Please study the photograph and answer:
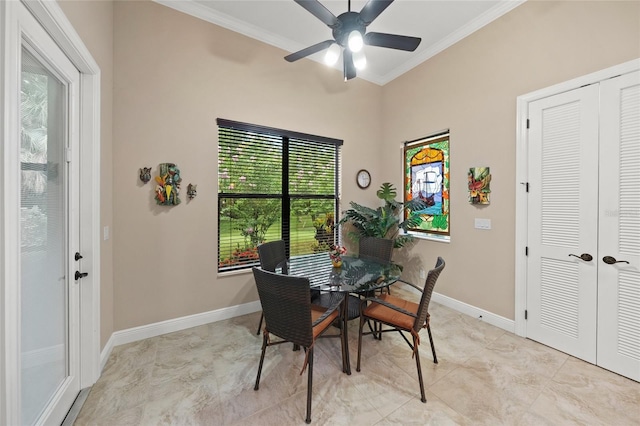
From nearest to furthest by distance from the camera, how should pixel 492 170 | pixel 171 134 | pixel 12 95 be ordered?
1. pixel 12 95
2. pixel 171 134
3. pixel 492 170

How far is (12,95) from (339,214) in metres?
3.36

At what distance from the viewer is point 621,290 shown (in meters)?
1.95

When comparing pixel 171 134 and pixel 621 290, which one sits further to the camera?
pixel 171 134

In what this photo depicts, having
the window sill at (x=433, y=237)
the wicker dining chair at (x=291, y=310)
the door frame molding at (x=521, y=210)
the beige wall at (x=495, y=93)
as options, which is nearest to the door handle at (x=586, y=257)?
the door frame molding at (x=521, y=210)

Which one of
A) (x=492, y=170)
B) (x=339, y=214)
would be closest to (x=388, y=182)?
(x=339, y=214)

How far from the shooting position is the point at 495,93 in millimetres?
2752

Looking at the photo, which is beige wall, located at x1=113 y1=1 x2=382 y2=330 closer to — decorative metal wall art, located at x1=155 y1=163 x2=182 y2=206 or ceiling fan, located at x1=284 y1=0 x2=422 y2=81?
decorative metal wall art, located at x1=155 y1=163 x2=182 y2=206

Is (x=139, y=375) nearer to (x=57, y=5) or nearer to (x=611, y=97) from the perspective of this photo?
(x=57, y=5)

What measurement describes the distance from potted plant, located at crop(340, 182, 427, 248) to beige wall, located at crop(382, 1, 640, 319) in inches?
15.7

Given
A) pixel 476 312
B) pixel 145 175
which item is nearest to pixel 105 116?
pixel 145 175

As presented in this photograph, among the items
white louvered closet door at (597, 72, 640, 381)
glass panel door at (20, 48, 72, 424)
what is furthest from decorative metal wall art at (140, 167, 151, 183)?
white louvered closet door at (597, 72, 640, 381)

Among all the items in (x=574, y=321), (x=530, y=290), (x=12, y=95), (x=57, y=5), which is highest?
(x=57, y=5)

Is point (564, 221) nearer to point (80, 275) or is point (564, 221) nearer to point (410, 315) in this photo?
point (410, 315)

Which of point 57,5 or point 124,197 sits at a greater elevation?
point 57,5
